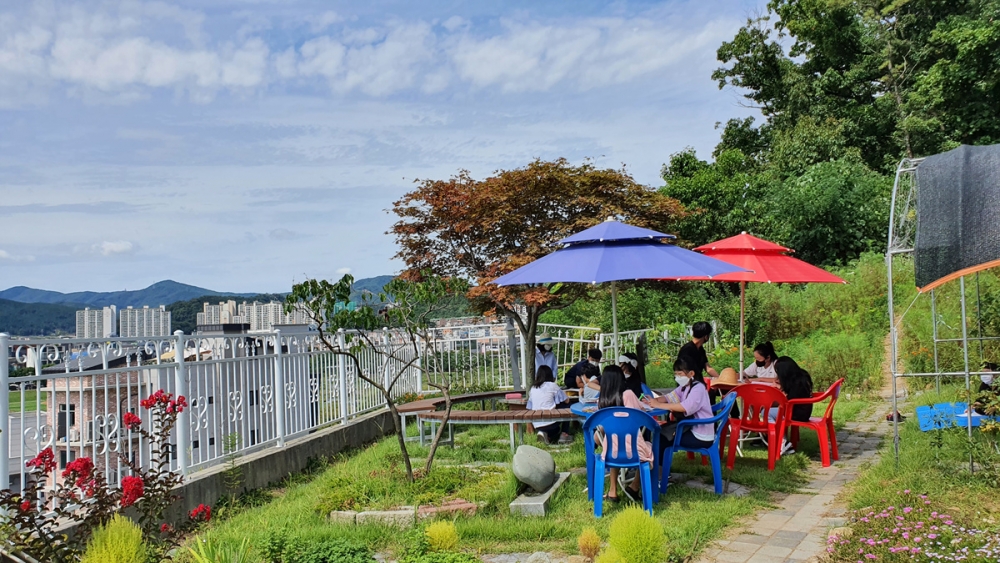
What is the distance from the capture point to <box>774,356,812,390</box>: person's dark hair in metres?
7.29

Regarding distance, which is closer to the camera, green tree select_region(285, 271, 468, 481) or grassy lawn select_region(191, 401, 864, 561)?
grassy lawn select_region(191, 401, 864, 561)

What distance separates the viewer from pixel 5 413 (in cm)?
440

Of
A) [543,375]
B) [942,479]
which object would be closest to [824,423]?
[942,479]

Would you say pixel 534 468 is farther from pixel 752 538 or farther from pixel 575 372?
pixel 575 372

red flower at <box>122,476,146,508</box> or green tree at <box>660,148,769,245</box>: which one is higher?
green tree at <box>660,148,769,245</box>

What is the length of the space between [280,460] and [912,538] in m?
5.65

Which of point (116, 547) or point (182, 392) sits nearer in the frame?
point (116, 547)

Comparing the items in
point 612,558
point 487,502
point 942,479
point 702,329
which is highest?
point 702,329

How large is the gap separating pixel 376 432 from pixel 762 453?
17.1 ft

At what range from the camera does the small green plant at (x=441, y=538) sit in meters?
4.19

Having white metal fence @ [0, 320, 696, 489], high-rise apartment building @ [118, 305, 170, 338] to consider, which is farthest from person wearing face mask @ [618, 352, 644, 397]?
high-rise apartment building @ [118, 305, 170, 338]

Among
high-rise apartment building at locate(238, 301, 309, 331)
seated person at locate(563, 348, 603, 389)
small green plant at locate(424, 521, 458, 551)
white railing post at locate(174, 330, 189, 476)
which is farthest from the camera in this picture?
seated person at locate(563, 348, 603, 389)

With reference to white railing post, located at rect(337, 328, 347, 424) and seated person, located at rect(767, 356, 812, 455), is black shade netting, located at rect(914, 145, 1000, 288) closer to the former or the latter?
seated person, located at rect(767, 356, 812, 455)

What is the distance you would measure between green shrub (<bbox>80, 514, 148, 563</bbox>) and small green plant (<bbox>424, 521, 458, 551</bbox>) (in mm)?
1489
